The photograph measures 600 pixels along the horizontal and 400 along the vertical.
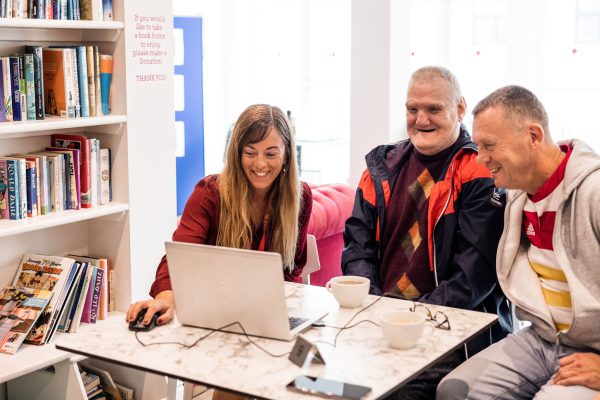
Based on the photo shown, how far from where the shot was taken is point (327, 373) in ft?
6.19

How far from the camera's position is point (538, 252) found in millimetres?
2465

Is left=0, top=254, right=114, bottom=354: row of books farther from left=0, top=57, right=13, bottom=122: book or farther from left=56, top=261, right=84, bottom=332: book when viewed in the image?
left=0, top=57, right=13, bottom=122: book

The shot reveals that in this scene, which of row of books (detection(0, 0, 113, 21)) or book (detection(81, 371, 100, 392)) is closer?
row of books (detection(0, 0, 113, 21))

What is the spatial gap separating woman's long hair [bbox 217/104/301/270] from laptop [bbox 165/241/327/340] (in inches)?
23.2

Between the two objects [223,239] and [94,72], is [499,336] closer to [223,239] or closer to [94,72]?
[223,239]

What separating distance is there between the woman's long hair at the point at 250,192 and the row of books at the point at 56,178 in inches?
35.5

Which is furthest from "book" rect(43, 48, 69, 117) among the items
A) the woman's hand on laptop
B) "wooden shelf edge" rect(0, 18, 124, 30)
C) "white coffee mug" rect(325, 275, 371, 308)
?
"white coffee mug" rect(325, 275, 371, 308)

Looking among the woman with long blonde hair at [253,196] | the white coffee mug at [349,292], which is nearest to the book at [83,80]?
the woman with long blonde hair at [253,196]

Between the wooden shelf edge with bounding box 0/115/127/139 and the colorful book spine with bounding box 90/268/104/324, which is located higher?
the wooden shelf edge with bounding box 0/115/127/139

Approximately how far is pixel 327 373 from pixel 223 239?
993mm

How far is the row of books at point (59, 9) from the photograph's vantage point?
314 centimetres

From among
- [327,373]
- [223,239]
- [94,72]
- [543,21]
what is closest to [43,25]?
[94,72]

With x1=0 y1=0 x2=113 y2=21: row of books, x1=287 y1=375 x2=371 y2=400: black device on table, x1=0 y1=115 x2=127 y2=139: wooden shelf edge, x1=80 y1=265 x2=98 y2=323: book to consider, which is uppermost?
x1=0 y1=0 x2=113 y2=21: row of books

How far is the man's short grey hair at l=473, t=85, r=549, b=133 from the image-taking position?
2400mm
